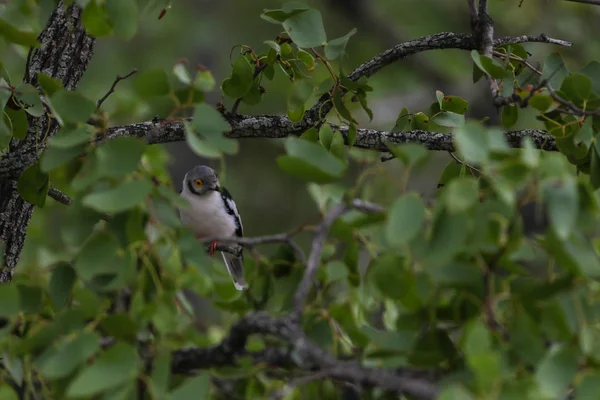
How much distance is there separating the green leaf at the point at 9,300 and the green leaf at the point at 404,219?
31.5 inches

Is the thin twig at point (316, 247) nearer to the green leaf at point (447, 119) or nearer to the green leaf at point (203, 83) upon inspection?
the green leaf at point (203, 83)

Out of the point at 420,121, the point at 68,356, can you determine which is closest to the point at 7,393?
the point at 68,356

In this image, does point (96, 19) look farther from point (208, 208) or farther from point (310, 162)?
point (208, 208)

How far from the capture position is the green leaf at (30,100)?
2380 mm

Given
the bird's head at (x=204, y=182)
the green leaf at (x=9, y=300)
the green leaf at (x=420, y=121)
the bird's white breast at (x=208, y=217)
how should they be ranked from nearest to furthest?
the green leaf at (x=9, y=300) → the green leaf at (x=420, y=121) → the bird's white breast at (x=208, y=217) → the bird's head at (x=204, y=182)

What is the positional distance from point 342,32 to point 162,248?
780cm

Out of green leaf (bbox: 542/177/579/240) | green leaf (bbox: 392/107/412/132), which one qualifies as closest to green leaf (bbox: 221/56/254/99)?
green leaf (bbox: 392/107/412/132)

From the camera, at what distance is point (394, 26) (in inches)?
384

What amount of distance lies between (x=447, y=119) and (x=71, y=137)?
1.28 meters

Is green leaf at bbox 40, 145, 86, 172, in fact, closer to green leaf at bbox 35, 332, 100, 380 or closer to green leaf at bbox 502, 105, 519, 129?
green leaf at bbox 35, 332, 100, 380

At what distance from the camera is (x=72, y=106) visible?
75.0 inches

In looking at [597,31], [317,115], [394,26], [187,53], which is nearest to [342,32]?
[394,26]

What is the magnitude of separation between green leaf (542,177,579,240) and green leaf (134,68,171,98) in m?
0.86

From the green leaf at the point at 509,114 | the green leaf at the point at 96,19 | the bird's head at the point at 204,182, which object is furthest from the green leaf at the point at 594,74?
the bird's head at the point at 204,182
